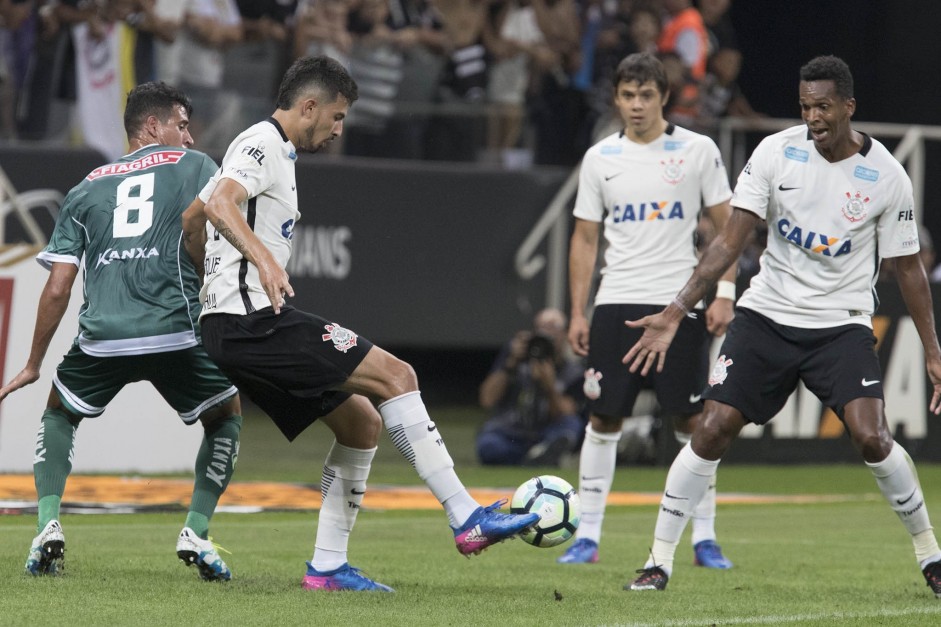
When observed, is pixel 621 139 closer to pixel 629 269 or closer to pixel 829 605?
pixel 629 269

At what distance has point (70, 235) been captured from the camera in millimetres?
6719

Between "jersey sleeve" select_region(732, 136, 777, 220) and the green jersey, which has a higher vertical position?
"jersey sleeve" select_region(732, 136, 777, 220)

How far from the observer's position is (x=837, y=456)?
14.2 m

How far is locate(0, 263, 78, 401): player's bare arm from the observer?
658 centimetres

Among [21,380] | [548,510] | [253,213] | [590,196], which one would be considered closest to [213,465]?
[21,380]

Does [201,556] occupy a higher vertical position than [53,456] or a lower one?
lower

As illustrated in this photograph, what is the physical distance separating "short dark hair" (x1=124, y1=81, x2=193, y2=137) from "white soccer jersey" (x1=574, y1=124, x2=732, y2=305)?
2.46 meters

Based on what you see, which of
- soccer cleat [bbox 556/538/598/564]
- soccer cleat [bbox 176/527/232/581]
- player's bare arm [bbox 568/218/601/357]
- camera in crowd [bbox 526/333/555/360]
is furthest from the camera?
camera in crowd [bbox 526/333/555/360]

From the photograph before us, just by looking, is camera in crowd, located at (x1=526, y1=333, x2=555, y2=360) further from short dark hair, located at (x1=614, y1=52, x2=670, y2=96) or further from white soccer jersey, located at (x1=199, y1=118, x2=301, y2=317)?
white soccer jersey, located at (x1=199, y1=118, x2=301, y2=317)

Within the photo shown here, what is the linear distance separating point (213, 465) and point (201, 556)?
1.43 ft

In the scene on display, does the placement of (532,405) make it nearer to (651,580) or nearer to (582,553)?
(582,553)

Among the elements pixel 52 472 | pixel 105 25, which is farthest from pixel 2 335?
pixel 52 472

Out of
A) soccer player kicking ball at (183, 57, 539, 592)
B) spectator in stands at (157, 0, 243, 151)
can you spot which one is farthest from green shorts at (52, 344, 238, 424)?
spectator in stands at (157, 0, 243, 151)

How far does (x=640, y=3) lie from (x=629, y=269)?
27.9ft
